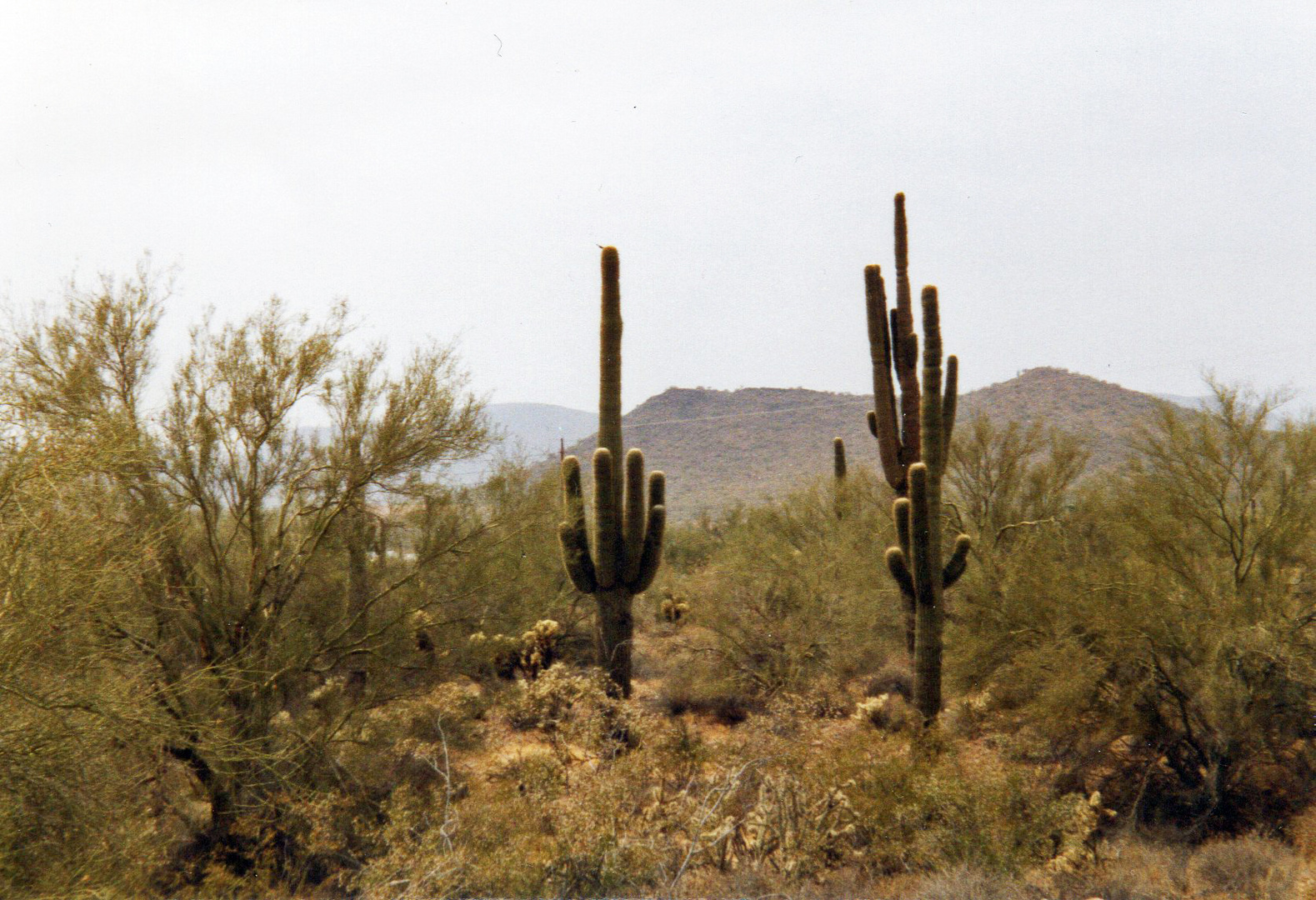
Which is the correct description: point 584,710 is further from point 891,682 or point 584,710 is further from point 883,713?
point 891,682

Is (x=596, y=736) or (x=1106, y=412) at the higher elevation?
(x=1106, y=412)

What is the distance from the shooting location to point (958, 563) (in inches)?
519

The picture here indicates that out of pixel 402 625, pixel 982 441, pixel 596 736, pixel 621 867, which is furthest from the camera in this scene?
pixel 982 441

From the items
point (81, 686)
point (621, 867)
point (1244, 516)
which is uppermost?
point (1244, 516)

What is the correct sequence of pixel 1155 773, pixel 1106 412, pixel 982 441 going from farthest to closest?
pixel 1106 412 < pixel 982 441 < pixel 1155 773

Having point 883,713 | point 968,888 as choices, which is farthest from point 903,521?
point 968,888

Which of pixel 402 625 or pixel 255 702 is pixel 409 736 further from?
pixel 255 702

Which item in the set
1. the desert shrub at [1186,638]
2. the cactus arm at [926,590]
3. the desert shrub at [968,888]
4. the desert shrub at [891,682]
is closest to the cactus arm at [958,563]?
the cactus arm at [926,590]

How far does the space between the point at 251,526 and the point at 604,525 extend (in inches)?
220

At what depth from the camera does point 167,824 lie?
906 cm

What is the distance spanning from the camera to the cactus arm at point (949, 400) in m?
14.2

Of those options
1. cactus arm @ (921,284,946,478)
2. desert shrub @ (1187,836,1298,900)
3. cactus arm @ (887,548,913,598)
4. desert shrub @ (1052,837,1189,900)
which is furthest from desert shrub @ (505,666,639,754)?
cactus arm @ (921,284,946,478)

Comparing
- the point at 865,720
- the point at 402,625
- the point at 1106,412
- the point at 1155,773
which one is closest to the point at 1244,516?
the point at 1155,773

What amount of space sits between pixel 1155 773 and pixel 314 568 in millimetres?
11135
